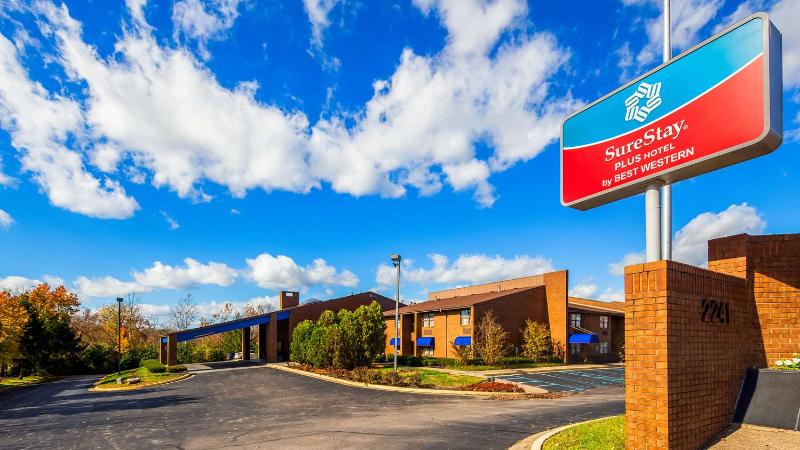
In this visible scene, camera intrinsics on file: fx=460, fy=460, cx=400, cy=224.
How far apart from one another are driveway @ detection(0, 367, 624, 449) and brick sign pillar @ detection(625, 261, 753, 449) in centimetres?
470

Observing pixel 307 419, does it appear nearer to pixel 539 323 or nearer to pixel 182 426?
pixel 182 426

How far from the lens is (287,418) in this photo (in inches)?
620

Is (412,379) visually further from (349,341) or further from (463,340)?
(463,340)

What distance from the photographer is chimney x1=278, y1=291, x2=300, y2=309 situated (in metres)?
53.8

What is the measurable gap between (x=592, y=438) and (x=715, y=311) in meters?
3.62

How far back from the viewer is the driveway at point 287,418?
1216 cm

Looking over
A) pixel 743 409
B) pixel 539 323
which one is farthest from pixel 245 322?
pixel 743 409

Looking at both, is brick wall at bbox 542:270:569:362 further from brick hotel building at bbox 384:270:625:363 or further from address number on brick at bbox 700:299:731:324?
address number on brick at bbox 700:299:731:324

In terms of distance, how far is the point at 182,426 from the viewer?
14.8 metres

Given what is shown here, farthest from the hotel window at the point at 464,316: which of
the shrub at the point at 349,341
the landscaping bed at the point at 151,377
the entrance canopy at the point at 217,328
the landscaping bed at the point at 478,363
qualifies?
the landscaping bed at the point at 151,377

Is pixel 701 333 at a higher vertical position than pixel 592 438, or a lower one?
higher

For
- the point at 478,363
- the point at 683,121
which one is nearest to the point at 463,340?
the point at 478,363

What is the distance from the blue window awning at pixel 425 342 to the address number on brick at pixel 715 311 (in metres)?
37.5

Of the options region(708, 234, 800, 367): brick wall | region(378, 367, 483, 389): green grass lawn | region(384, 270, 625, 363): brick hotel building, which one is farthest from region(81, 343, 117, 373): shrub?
region(708, 234, 800, 367): brick wall
